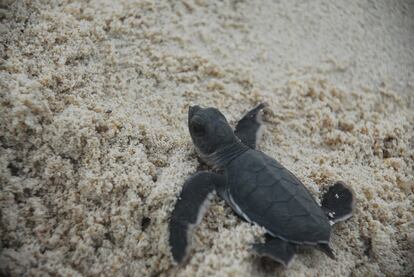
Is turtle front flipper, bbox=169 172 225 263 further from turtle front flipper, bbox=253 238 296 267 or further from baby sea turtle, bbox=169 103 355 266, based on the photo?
turtle front flipper, bbox=253 238 296 267

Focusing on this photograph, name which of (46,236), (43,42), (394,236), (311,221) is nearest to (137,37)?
(43,42)

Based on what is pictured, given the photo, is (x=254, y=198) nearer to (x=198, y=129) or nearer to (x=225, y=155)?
(x=225, y=155)

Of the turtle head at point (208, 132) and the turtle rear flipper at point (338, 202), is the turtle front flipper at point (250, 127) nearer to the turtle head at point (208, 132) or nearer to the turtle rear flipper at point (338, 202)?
the turtle head at point (208, 132)

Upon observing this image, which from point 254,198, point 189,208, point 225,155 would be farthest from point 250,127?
point 189,208

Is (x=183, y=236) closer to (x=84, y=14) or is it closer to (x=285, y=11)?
(x=84, y=14)

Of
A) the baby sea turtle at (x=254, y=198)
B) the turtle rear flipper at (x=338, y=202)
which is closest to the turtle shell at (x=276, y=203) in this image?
the baby sea turtle at (x=254, y=198)
